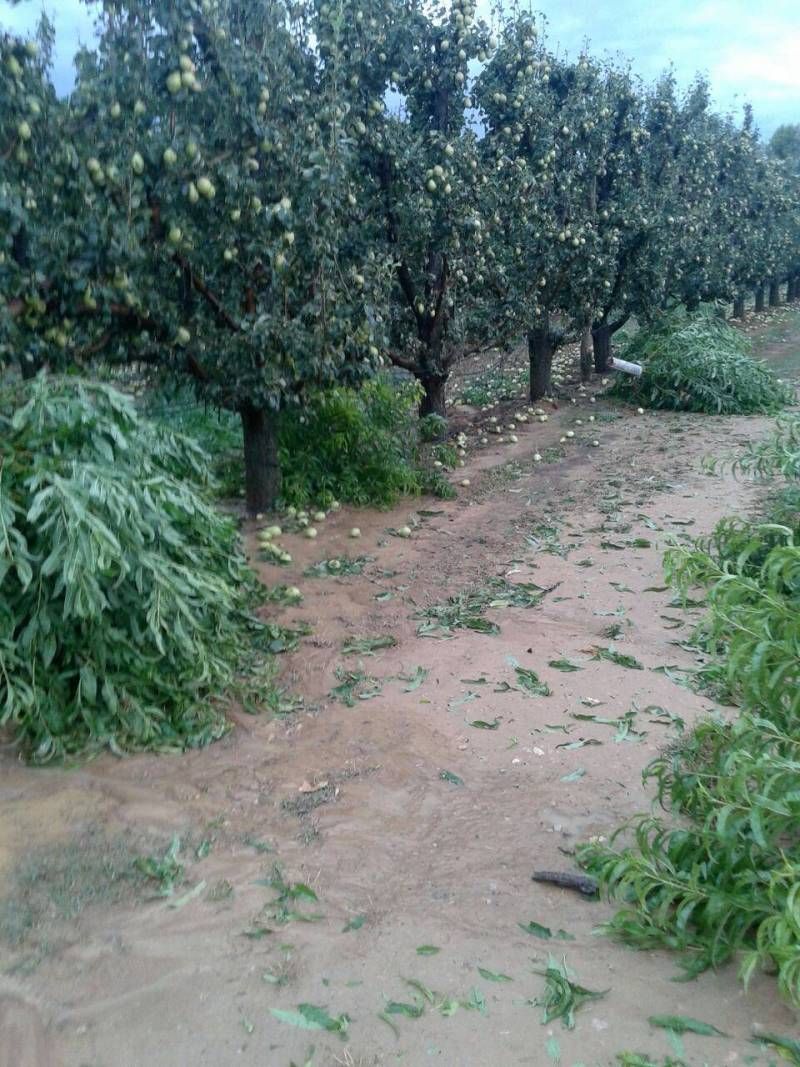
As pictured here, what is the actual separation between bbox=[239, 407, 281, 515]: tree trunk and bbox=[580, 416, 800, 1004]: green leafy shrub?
4781mm

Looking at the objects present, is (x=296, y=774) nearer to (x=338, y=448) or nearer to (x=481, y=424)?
(x=338, y=448)

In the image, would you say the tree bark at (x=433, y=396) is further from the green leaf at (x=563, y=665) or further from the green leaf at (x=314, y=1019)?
the green leaf at (x=314, y=1019)

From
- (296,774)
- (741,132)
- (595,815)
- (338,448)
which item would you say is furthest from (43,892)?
(741,132)

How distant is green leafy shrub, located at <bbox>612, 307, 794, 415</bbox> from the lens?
40.3ft

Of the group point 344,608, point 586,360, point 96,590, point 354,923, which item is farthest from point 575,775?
point 586,360

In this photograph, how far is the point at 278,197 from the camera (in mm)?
6418

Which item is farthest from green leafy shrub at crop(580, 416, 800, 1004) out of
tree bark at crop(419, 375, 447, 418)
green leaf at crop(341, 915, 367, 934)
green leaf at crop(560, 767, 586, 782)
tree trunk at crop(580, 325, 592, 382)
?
tree trunk at crop(580, 325, 592, 382)

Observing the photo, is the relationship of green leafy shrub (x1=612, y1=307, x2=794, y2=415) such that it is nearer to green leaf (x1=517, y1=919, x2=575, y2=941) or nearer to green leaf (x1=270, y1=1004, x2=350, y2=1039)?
green leaf (x1=517, y1=919, x2=575, y2=941)

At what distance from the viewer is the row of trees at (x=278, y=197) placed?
5.45m

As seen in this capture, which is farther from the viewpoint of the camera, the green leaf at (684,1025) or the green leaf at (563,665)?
the green leaf at (563,665)

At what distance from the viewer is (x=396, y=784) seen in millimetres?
3881

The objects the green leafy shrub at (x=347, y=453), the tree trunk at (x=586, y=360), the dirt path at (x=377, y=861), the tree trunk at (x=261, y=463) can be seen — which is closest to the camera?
the dirt path at (x=377, y=861)

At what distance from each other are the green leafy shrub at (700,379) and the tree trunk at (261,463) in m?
6.78

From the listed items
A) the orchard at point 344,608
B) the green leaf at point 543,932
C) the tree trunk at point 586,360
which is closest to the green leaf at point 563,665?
the orchard at point 344,608
